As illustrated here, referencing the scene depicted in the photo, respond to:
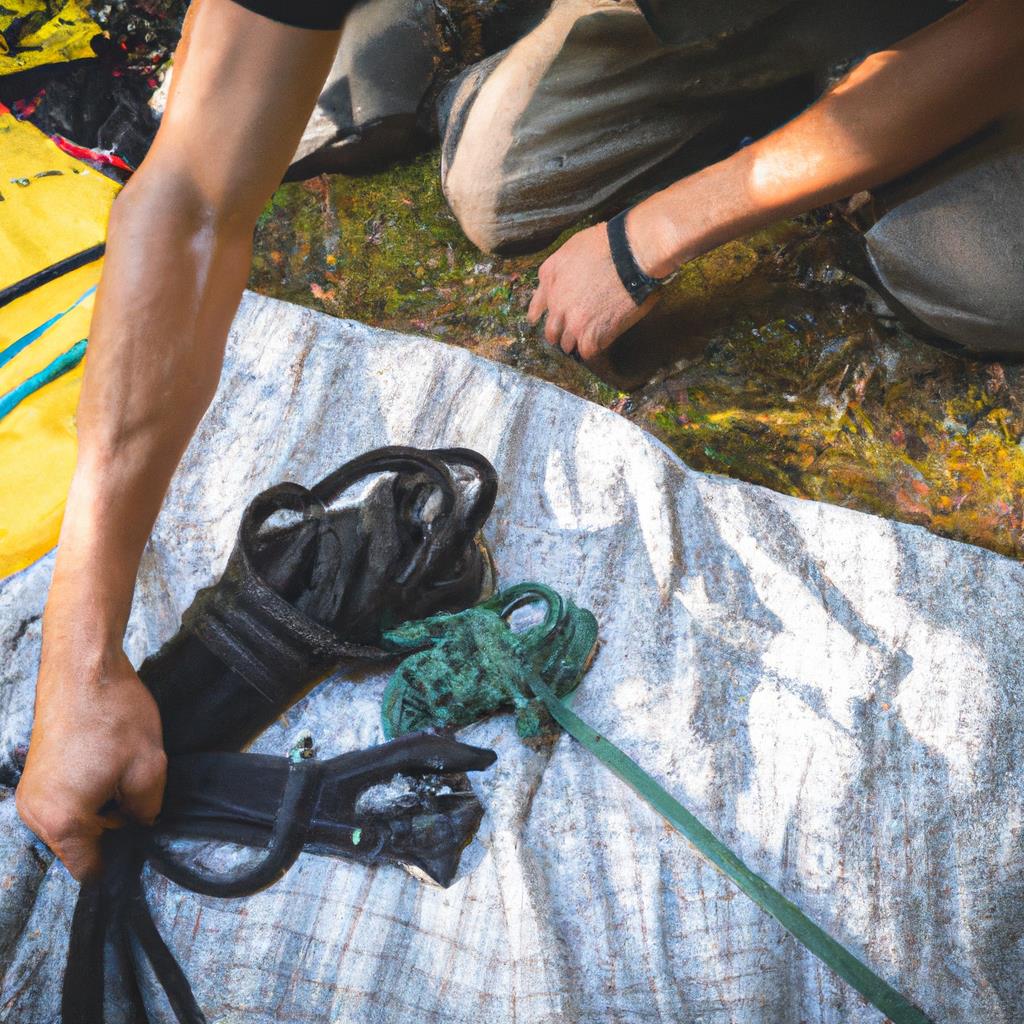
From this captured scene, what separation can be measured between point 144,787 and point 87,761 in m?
0.09

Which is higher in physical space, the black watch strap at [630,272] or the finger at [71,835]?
the finger at [71,835]

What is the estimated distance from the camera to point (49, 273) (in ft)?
6.64

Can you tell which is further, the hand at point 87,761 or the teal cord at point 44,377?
the teal cord at point 44,377

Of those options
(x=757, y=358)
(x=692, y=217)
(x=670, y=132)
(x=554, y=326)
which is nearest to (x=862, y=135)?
(x=692, y=217)

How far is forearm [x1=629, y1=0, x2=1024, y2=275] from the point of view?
173 cm

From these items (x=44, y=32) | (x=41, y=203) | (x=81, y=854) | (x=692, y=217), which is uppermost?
(x=44, y=32)

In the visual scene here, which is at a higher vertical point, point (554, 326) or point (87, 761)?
→ point (87, 761)

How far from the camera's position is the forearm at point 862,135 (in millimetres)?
1727

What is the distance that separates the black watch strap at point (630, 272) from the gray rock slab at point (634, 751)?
0.43 m

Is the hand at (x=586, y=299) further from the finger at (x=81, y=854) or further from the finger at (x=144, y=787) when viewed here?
the finger at (x=81, y=854)

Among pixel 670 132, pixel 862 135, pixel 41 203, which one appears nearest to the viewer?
pixel 862 135

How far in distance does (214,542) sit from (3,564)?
41 cm

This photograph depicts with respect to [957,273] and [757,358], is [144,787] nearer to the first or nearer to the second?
[757,358]

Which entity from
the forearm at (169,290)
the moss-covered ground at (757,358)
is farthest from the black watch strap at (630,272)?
the forearm at (169,290)
